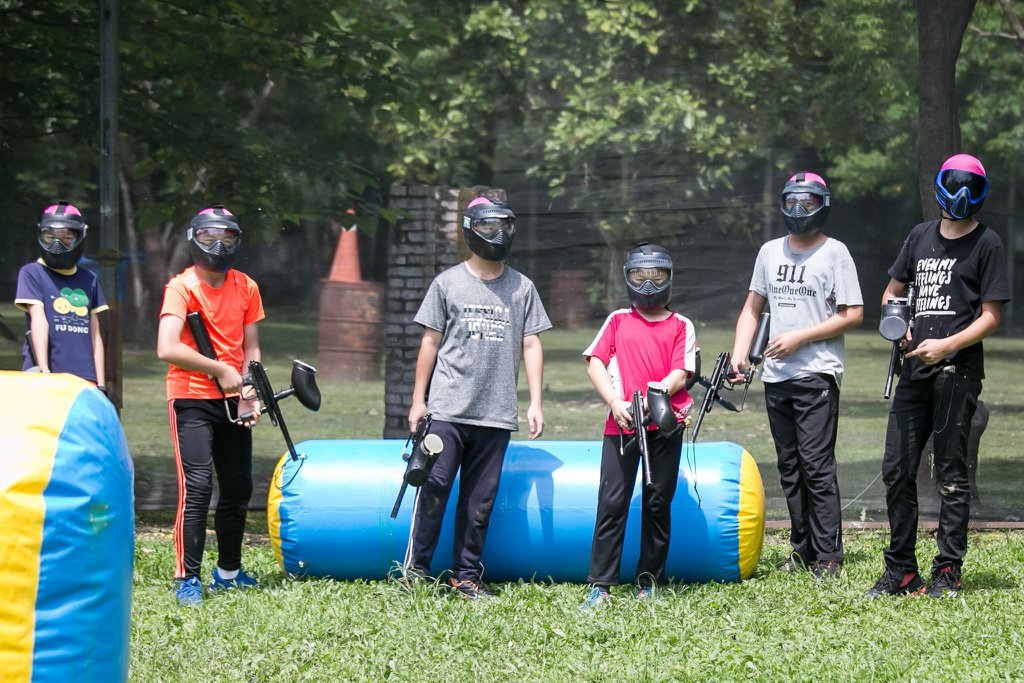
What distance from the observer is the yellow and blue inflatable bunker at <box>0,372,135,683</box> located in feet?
6.29

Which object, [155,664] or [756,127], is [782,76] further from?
[155,664]

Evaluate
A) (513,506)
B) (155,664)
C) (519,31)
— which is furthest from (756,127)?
(155,664)

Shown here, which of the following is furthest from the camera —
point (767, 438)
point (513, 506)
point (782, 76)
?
point (767, 438)

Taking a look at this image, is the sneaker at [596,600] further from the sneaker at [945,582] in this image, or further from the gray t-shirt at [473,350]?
the sneaker at [945,582]

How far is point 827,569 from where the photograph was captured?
5.27 meters

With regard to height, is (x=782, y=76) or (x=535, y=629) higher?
(x=782, y=76)

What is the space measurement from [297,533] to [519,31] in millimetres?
3270

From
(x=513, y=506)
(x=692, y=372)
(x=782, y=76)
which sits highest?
(x=782, y=76)

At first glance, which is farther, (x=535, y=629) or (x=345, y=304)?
(x=345, y=304)

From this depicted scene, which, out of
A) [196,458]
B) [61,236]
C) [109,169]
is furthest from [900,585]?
[109,169]

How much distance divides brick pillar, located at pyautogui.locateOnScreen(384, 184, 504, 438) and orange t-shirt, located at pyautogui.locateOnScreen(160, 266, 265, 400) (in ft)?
5.32

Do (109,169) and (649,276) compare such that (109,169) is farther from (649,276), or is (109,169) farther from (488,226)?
(649,276)

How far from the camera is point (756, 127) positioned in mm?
6699

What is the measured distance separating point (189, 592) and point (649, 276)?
2.42 m
